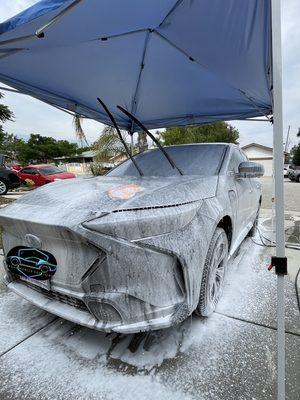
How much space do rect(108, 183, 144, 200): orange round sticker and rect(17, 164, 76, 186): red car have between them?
1337 centimetres

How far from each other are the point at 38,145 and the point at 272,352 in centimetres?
6616

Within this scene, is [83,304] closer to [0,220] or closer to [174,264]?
[174,264]

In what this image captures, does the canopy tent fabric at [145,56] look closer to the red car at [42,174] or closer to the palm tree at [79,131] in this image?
the palm tree at [79,131]

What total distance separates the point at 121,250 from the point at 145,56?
275cm

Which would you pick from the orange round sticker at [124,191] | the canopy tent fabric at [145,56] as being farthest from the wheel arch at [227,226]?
the canopy tent fabric at [145,56]

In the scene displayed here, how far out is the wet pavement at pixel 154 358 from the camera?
1621 mm

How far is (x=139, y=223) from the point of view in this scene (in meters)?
1.56

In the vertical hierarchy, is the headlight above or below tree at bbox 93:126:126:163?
below

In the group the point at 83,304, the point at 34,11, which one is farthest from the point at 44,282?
the point at 34,11

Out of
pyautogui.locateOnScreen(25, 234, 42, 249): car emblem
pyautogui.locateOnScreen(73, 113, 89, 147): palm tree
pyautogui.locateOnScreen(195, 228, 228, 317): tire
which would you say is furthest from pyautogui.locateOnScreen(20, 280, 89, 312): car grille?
pyautogui.locateOnScreen(73, 113, 89, 147): palm tree

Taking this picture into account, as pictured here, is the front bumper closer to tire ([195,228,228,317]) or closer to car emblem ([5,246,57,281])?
car emblem ([5,246,57,281])

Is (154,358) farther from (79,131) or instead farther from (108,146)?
(108,146)

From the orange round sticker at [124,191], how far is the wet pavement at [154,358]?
1.09m

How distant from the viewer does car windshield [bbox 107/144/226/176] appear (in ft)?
9.42
